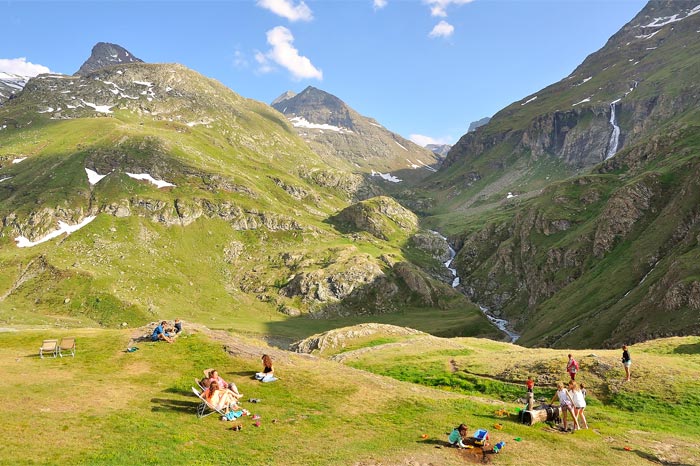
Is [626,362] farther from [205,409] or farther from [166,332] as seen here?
[166,332]

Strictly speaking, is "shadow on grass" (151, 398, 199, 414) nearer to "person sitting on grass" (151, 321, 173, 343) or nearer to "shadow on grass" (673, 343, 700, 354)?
"person sitting on grass" (151, 321, 173, 343)

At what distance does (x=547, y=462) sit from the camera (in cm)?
2342

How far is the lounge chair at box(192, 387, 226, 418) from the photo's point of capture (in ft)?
89.9

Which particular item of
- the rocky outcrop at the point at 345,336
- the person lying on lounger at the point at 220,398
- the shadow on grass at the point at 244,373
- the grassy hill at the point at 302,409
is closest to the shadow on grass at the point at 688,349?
the grassy hill at the point at 302,409

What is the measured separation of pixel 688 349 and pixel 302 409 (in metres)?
51.6

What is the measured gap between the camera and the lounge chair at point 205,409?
2740 centimetres

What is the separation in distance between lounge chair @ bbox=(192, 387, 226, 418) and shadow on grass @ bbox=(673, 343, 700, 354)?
5630cm

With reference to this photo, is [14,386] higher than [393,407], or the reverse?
[14,386]

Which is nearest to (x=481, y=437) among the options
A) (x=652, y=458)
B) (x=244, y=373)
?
(x=652, y=458)

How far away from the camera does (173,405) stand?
29141 mm

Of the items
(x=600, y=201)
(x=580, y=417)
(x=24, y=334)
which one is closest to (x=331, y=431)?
(x=580, y=417)

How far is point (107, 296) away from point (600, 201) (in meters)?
225

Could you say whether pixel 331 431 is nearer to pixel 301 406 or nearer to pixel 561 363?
pixel 301 406

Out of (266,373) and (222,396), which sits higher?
(222,396)
